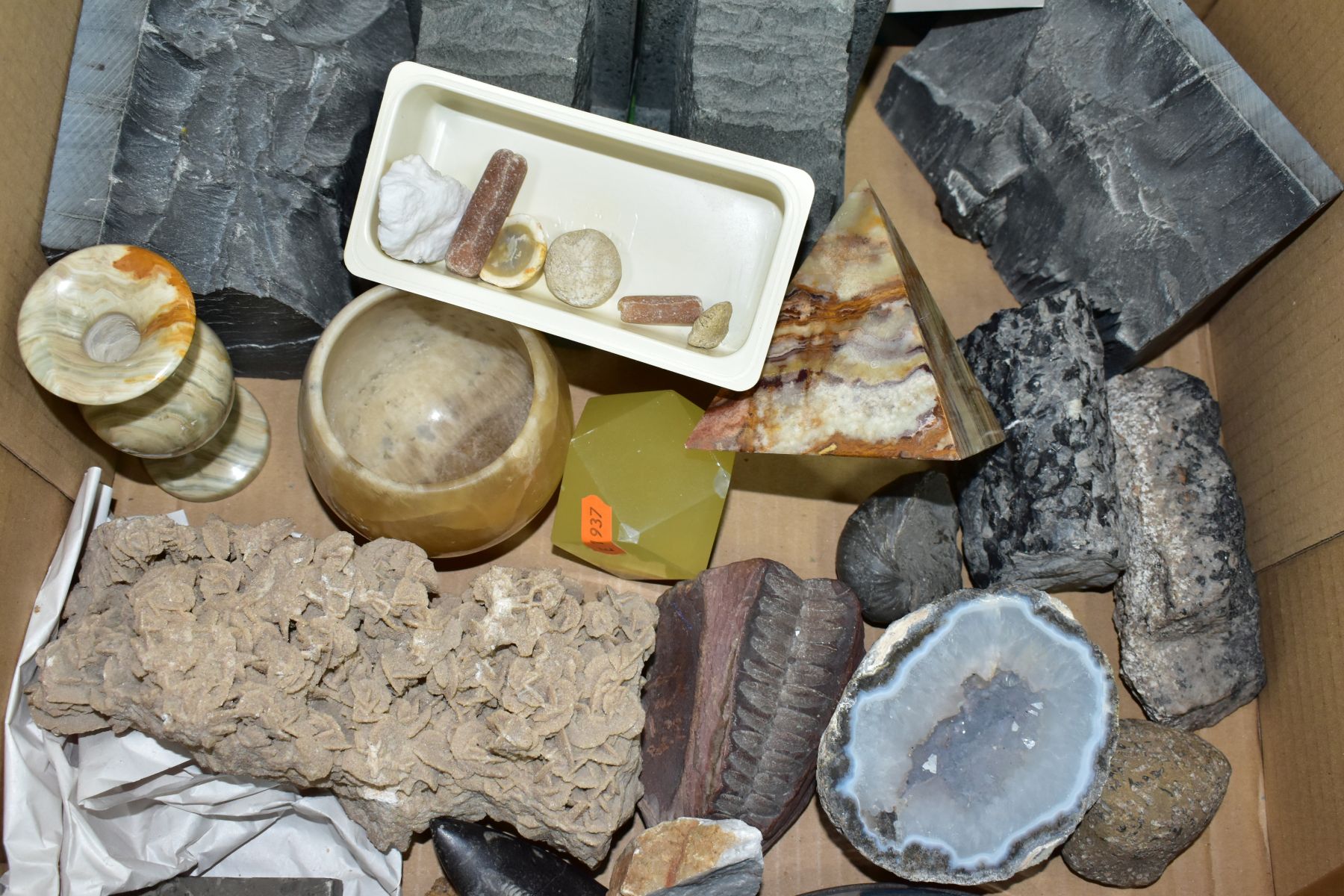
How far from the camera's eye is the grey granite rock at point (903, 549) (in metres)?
1.70

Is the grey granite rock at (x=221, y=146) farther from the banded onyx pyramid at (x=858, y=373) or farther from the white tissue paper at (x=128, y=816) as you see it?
the banded onyx pyramid at (x=858, y=373)

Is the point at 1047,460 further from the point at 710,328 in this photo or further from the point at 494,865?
the point at 494,865

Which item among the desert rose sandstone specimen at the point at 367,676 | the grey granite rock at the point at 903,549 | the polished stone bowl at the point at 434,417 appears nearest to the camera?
the desert rose sandstone specimen at the point at 367,676

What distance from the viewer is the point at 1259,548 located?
5.91 ft

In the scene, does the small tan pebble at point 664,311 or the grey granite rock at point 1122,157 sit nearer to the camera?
the small tan pebble at point 664,311

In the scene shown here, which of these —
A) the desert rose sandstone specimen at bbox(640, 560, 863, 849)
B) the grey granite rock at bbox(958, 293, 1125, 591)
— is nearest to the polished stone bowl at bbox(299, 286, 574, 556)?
the desert rose sandstone specimen at bbox(640, 560, 863, 849)

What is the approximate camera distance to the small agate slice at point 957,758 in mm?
1451

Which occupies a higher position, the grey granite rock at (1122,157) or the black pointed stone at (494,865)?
the grey granite rock at (1122,157)

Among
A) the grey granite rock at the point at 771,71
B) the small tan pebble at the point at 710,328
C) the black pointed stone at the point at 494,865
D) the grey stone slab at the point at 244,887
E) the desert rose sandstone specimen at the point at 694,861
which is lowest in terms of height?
the grey stone slab at the point at 244,887

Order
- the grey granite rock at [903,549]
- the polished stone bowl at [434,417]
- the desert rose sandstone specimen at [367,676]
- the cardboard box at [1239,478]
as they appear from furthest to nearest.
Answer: the grey granite rock at [903,549] < the cardboard box at [1239,478] < the polished stone bowl at [434,417] < the desert rose sandstone specimen at [367,676]

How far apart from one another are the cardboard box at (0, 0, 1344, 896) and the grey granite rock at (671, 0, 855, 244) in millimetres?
503

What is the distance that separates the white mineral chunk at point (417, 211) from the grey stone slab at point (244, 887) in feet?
3.26

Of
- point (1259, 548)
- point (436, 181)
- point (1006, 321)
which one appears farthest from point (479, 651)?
point (1259, 548)

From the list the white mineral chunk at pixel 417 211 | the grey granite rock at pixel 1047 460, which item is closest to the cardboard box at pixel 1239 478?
the grey granite rock at pixel 1047 460
